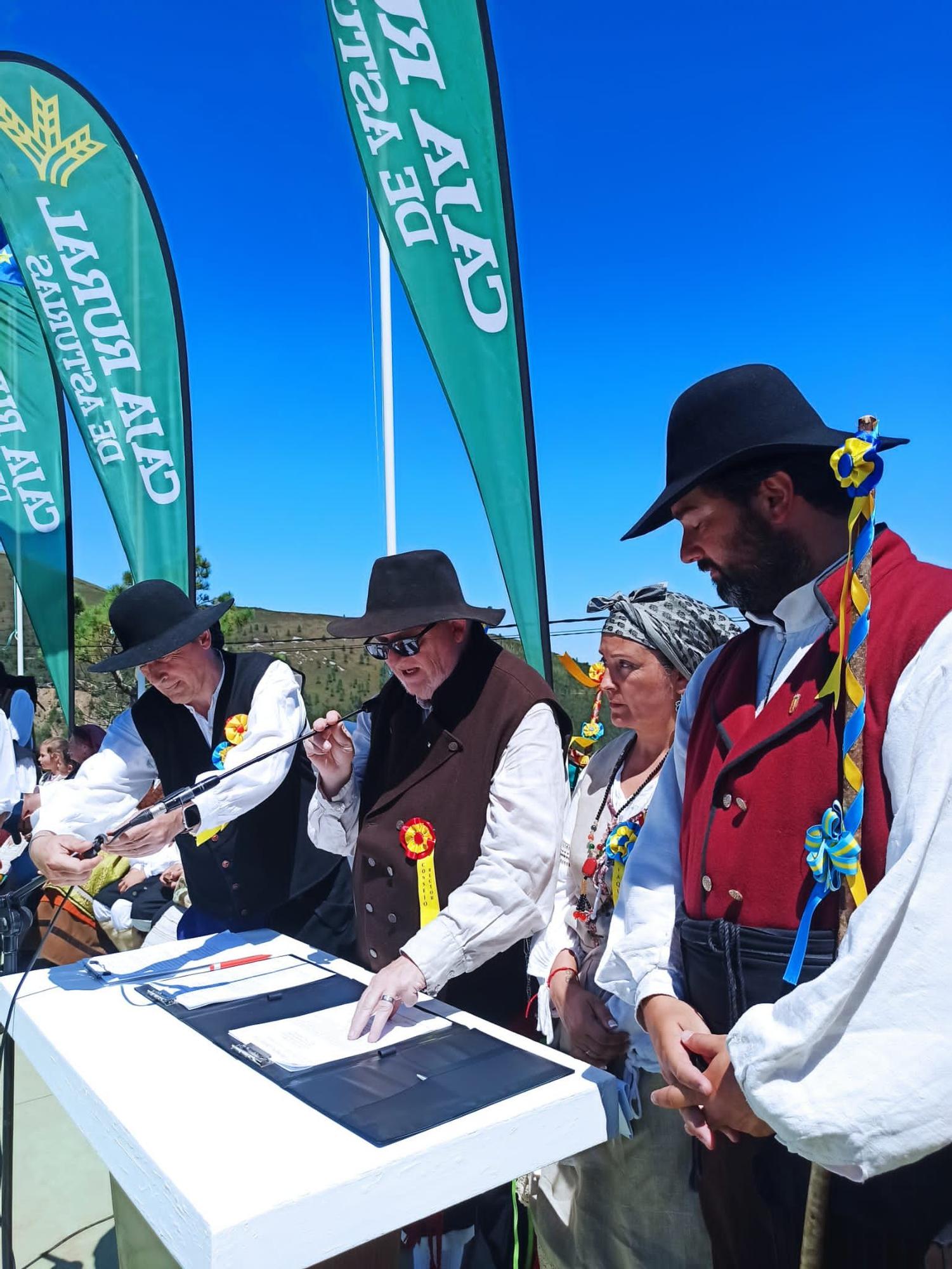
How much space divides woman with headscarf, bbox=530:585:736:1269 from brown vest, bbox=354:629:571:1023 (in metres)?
0.16

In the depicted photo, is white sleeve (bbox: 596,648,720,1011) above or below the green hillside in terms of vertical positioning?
below

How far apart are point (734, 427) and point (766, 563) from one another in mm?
206

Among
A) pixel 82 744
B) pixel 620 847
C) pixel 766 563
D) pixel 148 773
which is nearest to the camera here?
pixel 766 563

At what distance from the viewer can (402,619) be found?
2098 mm

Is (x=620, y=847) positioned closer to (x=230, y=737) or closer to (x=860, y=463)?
(x=860, y=463)

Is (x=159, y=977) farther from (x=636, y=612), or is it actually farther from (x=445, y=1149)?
(x=636, y=612)

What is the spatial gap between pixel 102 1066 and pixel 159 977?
55cm

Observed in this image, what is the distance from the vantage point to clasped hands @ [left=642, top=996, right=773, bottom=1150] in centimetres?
114

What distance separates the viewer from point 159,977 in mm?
2035

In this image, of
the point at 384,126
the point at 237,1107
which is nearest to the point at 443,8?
the point at 384,126

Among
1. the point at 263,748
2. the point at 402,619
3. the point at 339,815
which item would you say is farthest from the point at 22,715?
the point at 402,619

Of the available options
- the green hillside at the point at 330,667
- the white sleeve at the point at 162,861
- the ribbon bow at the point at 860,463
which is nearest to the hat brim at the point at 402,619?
the green hillside at the point at 330,667

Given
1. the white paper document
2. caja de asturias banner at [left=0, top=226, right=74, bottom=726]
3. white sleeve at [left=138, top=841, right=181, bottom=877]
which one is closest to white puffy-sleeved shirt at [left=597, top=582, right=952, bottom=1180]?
the white paper document

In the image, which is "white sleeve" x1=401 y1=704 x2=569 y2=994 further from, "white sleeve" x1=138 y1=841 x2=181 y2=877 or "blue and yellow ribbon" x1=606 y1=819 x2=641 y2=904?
"white sleeve" x1=138 y1=841 x2=181 y2=877
